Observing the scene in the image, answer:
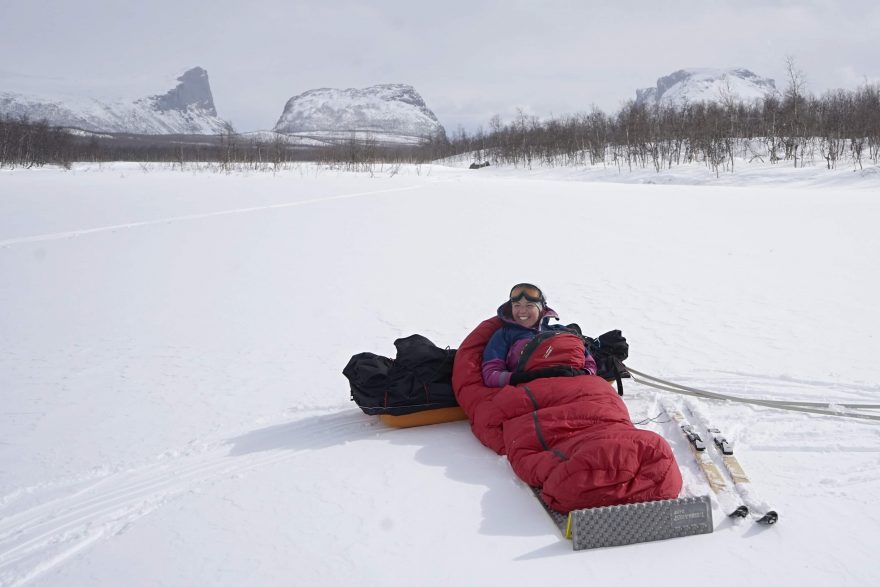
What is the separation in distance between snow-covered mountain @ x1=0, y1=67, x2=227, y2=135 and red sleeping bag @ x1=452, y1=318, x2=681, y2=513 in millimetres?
160138

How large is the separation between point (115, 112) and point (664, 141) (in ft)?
587

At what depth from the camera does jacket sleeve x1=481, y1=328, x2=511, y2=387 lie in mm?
3395

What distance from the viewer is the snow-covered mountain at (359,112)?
15400 centimetres

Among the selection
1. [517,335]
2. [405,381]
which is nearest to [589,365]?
[517,335]

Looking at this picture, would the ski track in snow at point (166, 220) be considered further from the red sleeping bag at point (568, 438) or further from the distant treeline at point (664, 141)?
the distant treeline at point (664, 141)

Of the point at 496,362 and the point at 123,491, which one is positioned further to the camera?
the point at 496,362

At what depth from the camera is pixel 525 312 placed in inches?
141

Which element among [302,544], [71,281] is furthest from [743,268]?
[71,281]

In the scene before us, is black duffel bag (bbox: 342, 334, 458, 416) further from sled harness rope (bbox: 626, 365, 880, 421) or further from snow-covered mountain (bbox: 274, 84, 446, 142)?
snow-covered mountain (bbox: 274, 84, 446, 142)

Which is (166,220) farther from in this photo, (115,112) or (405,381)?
(115,112)

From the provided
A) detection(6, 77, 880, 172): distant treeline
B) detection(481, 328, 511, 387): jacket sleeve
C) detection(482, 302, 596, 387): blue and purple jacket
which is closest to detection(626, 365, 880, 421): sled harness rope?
detection(482, 302, 596, 387): blue and purple jacket

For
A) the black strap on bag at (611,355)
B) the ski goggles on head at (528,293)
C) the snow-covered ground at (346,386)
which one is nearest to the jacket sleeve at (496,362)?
the ski goggles on head at (528,293)

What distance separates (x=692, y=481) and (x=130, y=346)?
4645mm

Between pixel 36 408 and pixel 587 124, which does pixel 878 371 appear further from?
pixel 587 124
